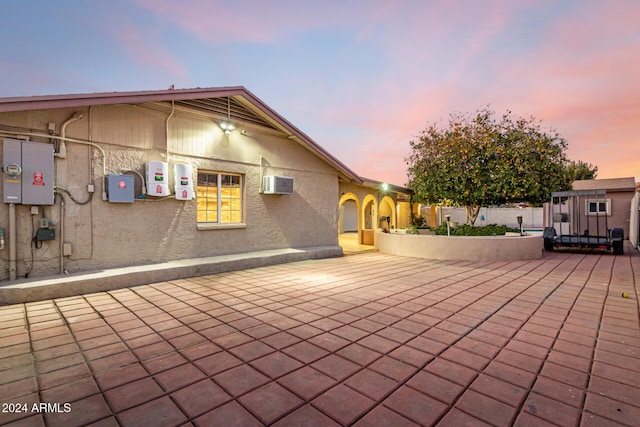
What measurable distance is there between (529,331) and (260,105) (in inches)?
284

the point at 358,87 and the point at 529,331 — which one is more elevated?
the point at 358,87

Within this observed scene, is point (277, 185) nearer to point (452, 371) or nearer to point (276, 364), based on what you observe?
point (276, 364)

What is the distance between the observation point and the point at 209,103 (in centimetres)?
712

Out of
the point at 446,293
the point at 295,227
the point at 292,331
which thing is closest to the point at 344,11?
the point at 295,227

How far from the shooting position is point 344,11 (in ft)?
27.5

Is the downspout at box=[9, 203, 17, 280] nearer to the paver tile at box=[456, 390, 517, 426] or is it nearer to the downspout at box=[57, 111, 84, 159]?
the downspout at box=[57, 111, 84, 159]

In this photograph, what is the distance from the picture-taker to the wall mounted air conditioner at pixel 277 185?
802cm

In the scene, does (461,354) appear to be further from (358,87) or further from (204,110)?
(358,87)

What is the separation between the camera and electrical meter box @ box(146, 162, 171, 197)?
242 inches

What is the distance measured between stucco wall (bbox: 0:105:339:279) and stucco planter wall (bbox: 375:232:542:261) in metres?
3.63

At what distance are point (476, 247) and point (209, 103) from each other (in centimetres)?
839

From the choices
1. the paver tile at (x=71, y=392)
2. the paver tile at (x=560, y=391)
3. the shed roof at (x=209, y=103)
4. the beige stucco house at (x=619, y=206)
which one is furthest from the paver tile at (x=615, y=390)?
the beige stucco house at (x=619, y=206)

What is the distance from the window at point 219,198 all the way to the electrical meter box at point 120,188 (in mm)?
1581

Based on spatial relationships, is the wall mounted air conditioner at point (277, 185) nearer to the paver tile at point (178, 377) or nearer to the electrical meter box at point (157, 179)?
the electrical meter box at point (157, 179)
